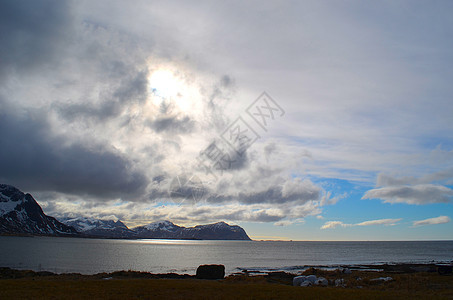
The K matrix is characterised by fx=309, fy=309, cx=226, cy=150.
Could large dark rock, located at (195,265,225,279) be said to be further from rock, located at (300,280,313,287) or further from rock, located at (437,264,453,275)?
rock, located at (437,264,453,275)

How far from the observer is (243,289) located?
3031 centimetres

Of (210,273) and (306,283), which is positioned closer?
(306,283)

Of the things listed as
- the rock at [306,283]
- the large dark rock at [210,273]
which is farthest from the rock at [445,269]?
the large dark rock at [210,273]

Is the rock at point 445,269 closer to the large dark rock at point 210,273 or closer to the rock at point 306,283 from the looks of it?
the rock at point 306,283

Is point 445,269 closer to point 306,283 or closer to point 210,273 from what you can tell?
point 306,283

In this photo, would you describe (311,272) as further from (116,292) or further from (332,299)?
(116,292)

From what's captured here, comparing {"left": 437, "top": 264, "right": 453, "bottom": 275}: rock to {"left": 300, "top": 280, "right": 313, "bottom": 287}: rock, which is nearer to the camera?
{"left": 300, "top": 280, "right": 313, "bottom": 287}: rock

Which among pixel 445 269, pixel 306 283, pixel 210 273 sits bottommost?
pixel 210 273

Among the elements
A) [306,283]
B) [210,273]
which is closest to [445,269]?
[306,283]

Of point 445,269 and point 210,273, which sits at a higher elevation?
point 445,269

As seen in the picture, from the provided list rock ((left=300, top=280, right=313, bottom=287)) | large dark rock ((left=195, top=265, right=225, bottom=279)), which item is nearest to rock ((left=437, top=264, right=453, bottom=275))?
rock ((left=300, top=280, right=313, bottom=287))

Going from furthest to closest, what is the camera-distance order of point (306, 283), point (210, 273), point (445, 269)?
1. point (210, 273)
2. point (445, 269)
3. point (306, 283)

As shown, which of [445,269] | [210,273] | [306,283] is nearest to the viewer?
[306,283]

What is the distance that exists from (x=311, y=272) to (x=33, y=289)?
153 ft
